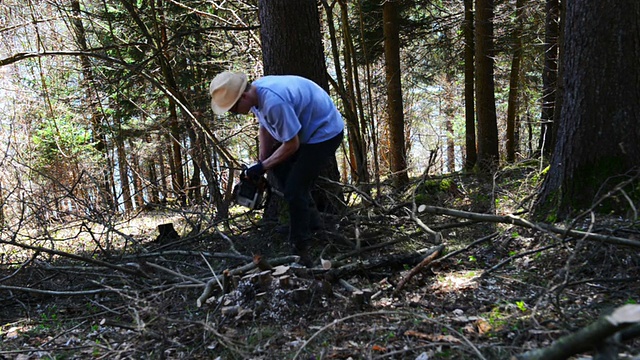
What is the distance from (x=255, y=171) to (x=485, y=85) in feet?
25.6

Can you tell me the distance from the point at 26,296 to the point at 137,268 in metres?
Result: 1.15

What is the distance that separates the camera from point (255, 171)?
4086 millimetres

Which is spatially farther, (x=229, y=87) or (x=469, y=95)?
(x=469, y=95)

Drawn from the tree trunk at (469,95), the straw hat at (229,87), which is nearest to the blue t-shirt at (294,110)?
the straw hat at (229,87)

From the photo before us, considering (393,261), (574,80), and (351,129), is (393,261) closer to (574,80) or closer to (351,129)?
(574,80)

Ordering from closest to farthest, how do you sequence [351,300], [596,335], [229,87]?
[596,335] → [351,300] → [229,87]

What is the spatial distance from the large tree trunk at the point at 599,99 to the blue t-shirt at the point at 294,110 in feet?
7.08

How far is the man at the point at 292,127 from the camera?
3752 mm

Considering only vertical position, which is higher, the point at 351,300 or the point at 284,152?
the point at 284,152


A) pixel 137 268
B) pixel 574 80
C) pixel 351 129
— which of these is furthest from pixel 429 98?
pixel 137 268

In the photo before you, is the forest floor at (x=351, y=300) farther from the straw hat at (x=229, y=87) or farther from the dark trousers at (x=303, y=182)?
the straw hat at (x=229, y=87)

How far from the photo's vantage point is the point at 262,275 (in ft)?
10.9

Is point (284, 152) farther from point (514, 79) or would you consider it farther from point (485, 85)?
point (514, 79)

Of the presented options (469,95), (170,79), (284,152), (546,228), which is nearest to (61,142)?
(170,79)
